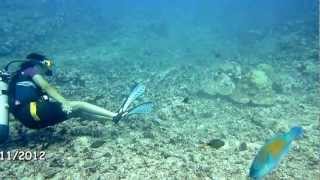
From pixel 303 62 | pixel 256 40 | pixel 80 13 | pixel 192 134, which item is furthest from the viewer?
pixel 80 13

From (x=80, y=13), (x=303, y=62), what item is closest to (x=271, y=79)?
(x=303, y=62)

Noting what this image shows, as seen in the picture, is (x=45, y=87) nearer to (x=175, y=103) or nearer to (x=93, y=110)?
(x=93, y=110)

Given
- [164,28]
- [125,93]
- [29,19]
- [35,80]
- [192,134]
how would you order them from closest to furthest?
[35,80], [192,134], [125,93], [29,19], [164,28]

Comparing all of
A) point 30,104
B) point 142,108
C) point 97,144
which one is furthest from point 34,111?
point 142,108

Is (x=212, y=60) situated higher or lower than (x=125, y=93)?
higher

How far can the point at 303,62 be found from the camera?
1123 cm

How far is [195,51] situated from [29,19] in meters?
11.2

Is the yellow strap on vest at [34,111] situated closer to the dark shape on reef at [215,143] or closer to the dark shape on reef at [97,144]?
the dark shape on reef at [97,144]

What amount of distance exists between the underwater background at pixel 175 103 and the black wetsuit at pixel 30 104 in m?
0.56

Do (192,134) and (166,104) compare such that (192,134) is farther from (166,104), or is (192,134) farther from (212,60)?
(212,60)

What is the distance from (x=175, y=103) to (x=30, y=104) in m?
3.72

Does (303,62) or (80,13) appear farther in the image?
(80,13)

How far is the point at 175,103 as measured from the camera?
8.19 meters

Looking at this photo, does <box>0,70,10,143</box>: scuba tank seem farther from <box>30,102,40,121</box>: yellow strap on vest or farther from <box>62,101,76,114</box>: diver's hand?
<box>62,101,76,114</box>: diver's hand
